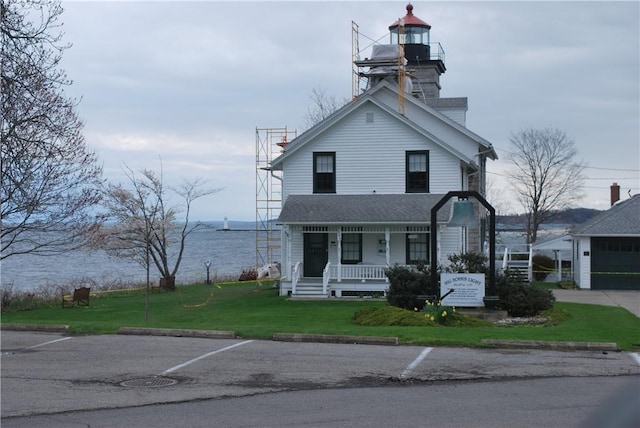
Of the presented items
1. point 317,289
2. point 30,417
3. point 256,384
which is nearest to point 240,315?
point 317,289

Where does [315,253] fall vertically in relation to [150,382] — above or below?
above

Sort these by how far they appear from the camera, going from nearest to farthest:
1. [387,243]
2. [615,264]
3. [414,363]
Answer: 1. [414,363]
2. [387,243]
3. [615,264]

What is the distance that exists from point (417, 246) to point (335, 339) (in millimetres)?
18035

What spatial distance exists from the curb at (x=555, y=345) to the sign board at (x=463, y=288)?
7.29 m

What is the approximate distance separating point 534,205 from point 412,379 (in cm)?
5346

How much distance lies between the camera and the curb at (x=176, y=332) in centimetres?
1760

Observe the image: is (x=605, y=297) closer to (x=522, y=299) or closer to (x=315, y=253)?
(x=522, y=299)

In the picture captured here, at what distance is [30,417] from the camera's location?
10.3 m

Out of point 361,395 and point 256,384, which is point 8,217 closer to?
point 256,384

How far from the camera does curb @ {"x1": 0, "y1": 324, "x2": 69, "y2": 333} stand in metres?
19.2

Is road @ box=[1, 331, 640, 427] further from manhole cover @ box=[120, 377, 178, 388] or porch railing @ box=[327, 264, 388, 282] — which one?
porch railing @ box=[327, 264, 388, 282]

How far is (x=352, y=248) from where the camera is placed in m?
34.8

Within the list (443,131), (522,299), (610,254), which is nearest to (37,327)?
(522,299)

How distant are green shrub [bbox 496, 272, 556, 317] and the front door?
37.3 feet
